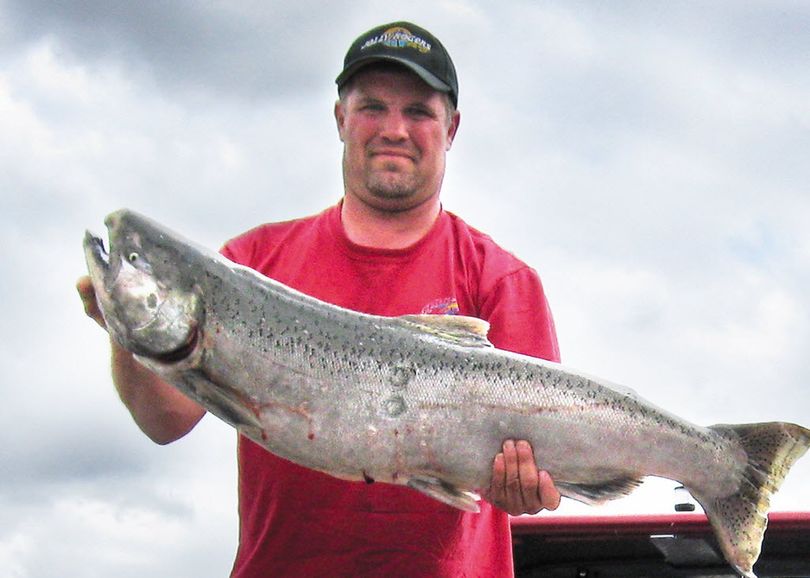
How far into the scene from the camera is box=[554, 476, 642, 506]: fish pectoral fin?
459 cm

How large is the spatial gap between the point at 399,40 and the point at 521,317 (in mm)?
1418

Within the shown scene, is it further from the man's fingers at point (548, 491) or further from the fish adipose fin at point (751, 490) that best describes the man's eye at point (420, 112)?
the fish adipose fin at point (751, 490)

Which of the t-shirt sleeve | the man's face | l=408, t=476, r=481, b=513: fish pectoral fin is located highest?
the man's face

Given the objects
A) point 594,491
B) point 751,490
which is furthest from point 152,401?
point 751,490

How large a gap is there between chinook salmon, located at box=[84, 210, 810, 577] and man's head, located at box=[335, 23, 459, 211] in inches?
34.0

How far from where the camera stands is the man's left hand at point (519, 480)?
4.45 meters

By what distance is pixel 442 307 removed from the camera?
4934 millimetres

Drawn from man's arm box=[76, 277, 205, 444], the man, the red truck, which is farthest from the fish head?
the red truck

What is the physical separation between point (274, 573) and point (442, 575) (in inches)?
27.0

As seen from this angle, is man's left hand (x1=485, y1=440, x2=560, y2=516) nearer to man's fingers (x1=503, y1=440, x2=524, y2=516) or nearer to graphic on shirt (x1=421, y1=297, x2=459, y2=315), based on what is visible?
man's fingers (x1=503, y1=440, x2=524, y2=516)

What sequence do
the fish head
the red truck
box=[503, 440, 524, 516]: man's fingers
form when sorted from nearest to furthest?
the fish head → box=[503, 440, 524, 516]: man's fingers → the red truck

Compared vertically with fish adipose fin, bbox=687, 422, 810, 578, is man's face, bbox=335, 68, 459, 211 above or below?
above

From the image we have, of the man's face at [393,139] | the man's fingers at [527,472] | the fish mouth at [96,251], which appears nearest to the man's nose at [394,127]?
the man's face at [393,139]

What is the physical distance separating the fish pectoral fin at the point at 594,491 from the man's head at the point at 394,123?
4.87 feet
